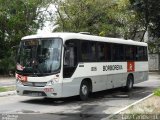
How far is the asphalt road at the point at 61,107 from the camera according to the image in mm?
12695

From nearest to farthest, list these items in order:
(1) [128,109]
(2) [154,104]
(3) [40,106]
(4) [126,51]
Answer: (1) [128,109] < (2) [154,104] < (3) [40,106] < (4) [126,51]

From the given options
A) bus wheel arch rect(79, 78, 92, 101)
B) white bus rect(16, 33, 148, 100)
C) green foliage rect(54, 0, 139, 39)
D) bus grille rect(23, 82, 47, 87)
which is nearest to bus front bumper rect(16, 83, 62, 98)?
white bus rect(16, 33, 148, 100)

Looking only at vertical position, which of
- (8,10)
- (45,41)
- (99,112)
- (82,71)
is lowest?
(99,112)

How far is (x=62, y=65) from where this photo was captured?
15.5 metres

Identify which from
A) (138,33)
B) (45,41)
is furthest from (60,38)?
(138,33)

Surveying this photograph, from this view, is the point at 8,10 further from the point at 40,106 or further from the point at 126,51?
the point at 40,106

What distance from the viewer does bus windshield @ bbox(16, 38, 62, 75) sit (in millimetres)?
15547

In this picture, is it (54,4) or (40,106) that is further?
(54,4)

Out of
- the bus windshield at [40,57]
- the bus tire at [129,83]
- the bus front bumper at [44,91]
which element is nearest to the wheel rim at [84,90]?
the bus front bumper at [44,91]

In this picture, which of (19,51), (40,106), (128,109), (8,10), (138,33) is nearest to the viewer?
(128,109)

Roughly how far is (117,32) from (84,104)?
2879cm

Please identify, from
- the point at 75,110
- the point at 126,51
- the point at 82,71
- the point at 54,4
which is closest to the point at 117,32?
the point at 54,4

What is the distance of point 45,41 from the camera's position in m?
16.0

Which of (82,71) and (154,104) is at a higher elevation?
(82,71)
